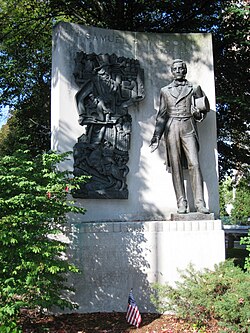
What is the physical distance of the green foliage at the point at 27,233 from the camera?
5.53 m

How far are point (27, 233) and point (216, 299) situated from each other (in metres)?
2.86

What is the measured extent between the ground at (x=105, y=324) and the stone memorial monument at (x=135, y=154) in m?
0.25

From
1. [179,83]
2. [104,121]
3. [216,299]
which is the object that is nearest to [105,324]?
[216,299]

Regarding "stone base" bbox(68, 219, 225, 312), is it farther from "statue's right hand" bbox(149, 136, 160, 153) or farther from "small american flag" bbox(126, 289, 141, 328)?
"statue's right hand" bbox(149, 136, 160, 153)

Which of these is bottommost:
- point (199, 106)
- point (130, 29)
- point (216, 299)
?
point (216, 299)

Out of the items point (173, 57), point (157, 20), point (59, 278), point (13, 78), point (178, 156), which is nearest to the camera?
point (59, 278)

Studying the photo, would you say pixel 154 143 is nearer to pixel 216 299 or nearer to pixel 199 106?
pixel 199 106

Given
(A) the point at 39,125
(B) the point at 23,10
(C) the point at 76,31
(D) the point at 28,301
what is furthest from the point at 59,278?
(B) the point at 23,10

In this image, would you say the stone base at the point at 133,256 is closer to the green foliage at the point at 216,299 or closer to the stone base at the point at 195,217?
the stone base at the point at 195,217

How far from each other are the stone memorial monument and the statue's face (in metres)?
0.02

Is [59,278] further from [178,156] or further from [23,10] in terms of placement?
[23,10]

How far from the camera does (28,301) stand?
5.86 meters

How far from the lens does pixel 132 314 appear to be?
660cm

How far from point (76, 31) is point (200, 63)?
2740 millimetres
